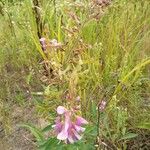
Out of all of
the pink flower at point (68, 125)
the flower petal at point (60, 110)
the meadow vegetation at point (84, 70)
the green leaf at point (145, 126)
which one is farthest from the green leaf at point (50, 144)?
the green leaf at point (145, 126)

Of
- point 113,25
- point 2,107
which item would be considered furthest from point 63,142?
point 113,25

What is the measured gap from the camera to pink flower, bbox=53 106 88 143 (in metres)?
1.52

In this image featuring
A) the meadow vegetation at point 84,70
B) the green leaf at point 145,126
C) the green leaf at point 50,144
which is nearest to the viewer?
the green leaf at point 50,144

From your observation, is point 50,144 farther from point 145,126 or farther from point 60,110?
point 145,126

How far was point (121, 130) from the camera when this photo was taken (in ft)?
7.06

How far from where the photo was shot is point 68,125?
5.07ft

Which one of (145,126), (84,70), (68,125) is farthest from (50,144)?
(84,70)

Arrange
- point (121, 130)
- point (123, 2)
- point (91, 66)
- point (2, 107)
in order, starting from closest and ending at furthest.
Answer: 1. point (121, 130)
2. point (91, 66)
3. point (2, 107)
4. point (123, 2)

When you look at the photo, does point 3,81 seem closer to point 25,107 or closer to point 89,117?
point 25,107

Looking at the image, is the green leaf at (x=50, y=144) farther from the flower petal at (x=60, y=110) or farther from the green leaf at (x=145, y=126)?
the green leaf at (x=145, y=126)

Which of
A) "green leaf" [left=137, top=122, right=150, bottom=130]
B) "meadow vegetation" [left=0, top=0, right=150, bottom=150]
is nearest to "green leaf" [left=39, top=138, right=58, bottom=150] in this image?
"meadow vegetation" [left=0, top=0, right=150, bottom=150]

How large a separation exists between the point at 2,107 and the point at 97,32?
721mm

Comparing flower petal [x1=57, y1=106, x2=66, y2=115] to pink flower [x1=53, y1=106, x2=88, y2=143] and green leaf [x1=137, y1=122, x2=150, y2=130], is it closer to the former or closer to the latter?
pink flower [x1=53, y1=106, x2=88, y2=143]

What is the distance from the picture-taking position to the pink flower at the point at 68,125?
1520 millimetres
